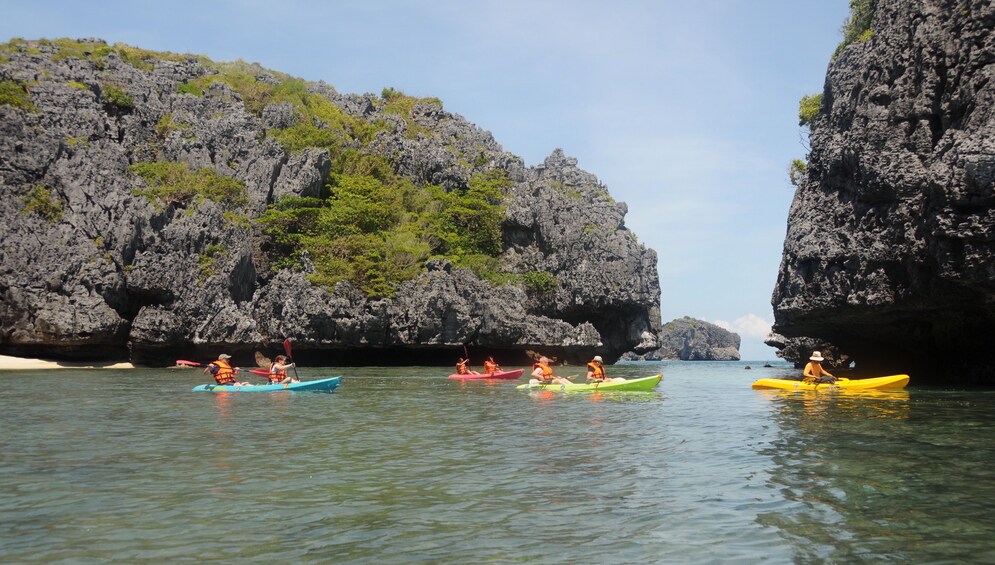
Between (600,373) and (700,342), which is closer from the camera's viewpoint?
(600,373)

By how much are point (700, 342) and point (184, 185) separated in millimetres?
134416

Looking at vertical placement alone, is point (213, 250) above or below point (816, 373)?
above

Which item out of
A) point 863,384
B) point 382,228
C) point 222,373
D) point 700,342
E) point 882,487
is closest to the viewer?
point 882,487

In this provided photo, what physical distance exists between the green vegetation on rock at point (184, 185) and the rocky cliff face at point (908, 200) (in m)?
38.3

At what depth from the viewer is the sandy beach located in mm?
40938

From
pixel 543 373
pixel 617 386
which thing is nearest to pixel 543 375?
pixel 543 373

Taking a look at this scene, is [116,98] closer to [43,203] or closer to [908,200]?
[43,203]

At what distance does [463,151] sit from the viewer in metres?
68.2

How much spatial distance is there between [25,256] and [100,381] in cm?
1834

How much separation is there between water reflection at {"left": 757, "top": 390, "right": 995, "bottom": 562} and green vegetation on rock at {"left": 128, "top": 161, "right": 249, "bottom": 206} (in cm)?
4470

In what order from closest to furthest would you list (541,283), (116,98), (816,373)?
1. (816,373)
2. (116,98)
3. (541,283)

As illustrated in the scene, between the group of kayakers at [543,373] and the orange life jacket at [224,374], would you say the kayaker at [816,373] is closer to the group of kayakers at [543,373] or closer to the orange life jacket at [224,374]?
the group of kayakers at [543,373]

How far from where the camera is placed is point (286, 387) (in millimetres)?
25266

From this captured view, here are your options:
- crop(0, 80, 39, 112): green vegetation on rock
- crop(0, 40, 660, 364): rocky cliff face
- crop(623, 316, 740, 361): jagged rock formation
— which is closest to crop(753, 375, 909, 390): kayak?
crop(0, 40, 660, 364): rocky cliff face
